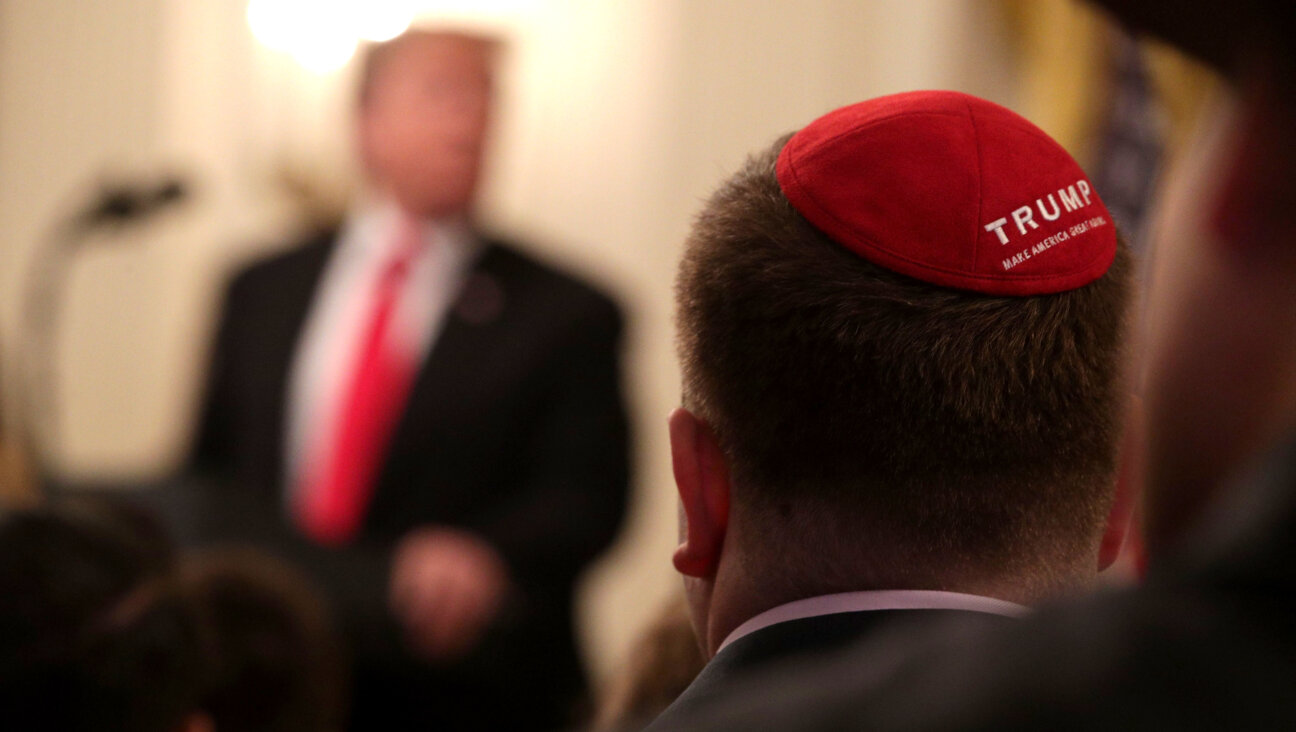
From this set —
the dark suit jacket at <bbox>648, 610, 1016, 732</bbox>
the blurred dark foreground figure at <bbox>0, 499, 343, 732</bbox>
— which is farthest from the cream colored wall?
the dark suit jacket at <bbox>648, 610, 1016, 732</bbox>

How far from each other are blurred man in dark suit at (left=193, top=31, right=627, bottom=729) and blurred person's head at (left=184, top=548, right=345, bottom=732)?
0.90 meters

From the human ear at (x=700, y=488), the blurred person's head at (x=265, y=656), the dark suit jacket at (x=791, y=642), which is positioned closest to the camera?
the dark suit jacket at (x=791, y=642)

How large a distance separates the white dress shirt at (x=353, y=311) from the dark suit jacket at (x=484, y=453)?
0.10 feet

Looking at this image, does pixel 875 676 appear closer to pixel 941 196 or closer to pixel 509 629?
pixel 941 196

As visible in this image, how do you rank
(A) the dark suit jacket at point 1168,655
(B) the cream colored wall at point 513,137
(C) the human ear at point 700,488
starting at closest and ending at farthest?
1. (A) the dark suit jacket at point 1168,655
2. (C) the human ear at point 700,488
3. (B) the cream colored wall at point 513,137

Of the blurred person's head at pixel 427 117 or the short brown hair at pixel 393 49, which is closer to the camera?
the blurred person's head at pixel 427 117

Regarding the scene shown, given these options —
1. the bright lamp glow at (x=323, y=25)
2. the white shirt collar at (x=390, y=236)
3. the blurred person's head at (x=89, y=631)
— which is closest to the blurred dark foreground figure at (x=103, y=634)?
the blurred person's head at (x=89, y=631)

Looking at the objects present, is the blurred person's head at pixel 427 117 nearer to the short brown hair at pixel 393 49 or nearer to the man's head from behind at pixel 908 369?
the short brown hair at pixel 393 49

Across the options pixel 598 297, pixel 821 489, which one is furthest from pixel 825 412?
pixel 598 297

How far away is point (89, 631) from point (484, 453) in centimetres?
169

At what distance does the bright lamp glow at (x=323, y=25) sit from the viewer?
166 inches

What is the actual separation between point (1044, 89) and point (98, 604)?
2.85m

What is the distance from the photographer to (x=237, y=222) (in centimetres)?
473

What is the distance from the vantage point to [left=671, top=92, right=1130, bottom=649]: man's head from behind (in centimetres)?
76
